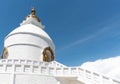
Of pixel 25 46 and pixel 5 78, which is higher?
pixel 25 46

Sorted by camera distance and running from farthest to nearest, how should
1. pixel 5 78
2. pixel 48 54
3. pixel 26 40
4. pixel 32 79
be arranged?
pixel 48 54 → pixel 26 40 → pixel 32 79 → pixel 5 78

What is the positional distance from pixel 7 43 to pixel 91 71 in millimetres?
15586

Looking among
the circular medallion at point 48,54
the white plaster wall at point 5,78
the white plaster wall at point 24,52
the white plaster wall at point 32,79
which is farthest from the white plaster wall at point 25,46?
the white plaster wall at point 5,78

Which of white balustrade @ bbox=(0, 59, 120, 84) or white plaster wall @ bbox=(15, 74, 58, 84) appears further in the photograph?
white plaster wall @ bbox=(15, 74, 58, 84)

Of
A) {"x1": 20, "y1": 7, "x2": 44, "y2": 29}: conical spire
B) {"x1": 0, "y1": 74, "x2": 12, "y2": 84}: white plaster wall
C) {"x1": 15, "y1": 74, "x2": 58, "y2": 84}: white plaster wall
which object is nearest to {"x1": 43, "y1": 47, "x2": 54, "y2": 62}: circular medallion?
{"x1": 20, "y1": 7, "x2": 44, "y2": 29}: conical spire

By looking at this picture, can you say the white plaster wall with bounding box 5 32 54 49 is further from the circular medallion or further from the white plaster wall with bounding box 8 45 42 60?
the white plaster wall with bounding box 8 45 42 60

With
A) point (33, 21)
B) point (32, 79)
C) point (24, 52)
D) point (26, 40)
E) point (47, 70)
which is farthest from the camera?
point (33, 21)

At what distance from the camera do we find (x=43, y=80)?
17.9 metres

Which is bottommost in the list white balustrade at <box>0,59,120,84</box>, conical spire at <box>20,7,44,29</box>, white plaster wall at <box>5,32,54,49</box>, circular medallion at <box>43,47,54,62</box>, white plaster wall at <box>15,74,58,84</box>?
white plaster wall at <box>15,74,58,84</box>

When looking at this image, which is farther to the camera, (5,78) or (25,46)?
(25,46)

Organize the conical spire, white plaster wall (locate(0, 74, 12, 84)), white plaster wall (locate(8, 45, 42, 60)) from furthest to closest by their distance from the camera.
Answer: the conical spire → white plaster wall (locate(8, 45, 42, 60)) → white plaster wall (locate(0, 74, 12, 84))

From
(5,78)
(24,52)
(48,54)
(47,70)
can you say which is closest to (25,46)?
(24,52)

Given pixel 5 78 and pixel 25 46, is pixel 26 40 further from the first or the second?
pixel 5 78

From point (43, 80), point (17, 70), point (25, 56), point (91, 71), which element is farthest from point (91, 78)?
point (25, 56)
